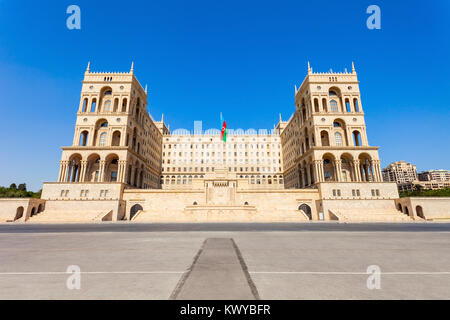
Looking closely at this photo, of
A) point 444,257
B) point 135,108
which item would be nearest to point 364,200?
point 444,257

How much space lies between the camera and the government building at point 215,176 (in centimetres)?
4262

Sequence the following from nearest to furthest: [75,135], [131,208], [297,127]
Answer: [131,208], [75,135], [297,127]

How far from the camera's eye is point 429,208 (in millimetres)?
41781

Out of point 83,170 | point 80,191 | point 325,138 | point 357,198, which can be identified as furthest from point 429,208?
point 83,170

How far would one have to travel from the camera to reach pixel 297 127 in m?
68.4

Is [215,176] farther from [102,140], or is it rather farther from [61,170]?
[61,170]

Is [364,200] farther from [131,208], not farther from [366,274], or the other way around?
[131,208]

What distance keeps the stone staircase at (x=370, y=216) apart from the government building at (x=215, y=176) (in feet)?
0.66

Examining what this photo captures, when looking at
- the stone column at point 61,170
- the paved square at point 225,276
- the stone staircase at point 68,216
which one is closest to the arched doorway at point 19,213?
the stone staircase at point 68,216

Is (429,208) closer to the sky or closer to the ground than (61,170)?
closer to the ground

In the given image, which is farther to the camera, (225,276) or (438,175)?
(438,175)

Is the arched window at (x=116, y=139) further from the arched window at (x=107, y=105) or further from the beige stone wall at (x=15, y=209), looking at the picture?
the beige stone wall at (x=15, y=209)

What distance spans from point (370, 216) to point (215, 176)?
3325 cm

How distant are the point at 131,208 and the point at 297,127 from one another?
53.2 m
